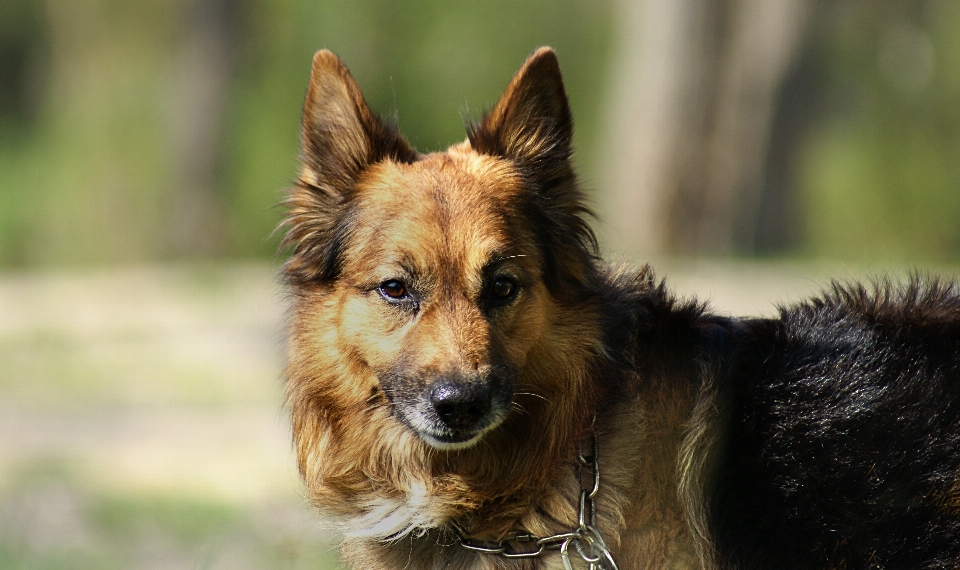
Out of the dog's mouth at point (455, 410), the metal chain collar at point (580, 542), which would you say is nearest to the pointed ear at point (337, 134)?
the dog's mouth at point (455, 410)

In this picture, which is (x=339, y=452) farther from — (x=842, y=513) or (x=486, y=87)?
(x=486, y=87)

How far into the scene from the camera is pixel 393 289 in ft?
13.2

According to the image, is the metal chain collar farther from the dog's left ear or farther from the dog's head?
the dog's left ear

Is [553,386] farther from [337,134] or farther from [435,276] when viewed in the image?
[337,134]

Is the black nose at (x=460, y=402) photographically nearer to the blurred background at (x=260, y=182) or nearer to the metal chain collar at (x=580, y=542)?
the metal chain collar at (x=580, y=542)

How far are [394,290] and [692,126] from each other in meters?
11.7

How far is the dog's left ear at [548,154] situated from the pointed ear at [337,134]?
47 centimetres

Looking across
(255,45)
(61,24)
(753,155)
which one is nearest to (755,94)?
(753,155)

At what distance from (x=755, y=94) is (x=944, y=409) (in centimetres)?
1260

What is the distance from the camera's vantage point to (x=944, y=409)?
11.7 feet

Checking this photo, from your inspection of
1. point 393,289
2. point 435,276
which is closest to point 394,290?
point 393,289

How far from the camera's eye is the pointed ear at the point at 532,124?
14.0ft

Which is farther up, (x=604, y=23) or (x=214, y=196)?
(x=604, y=23)

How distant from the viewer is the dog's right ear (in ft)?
14.0
